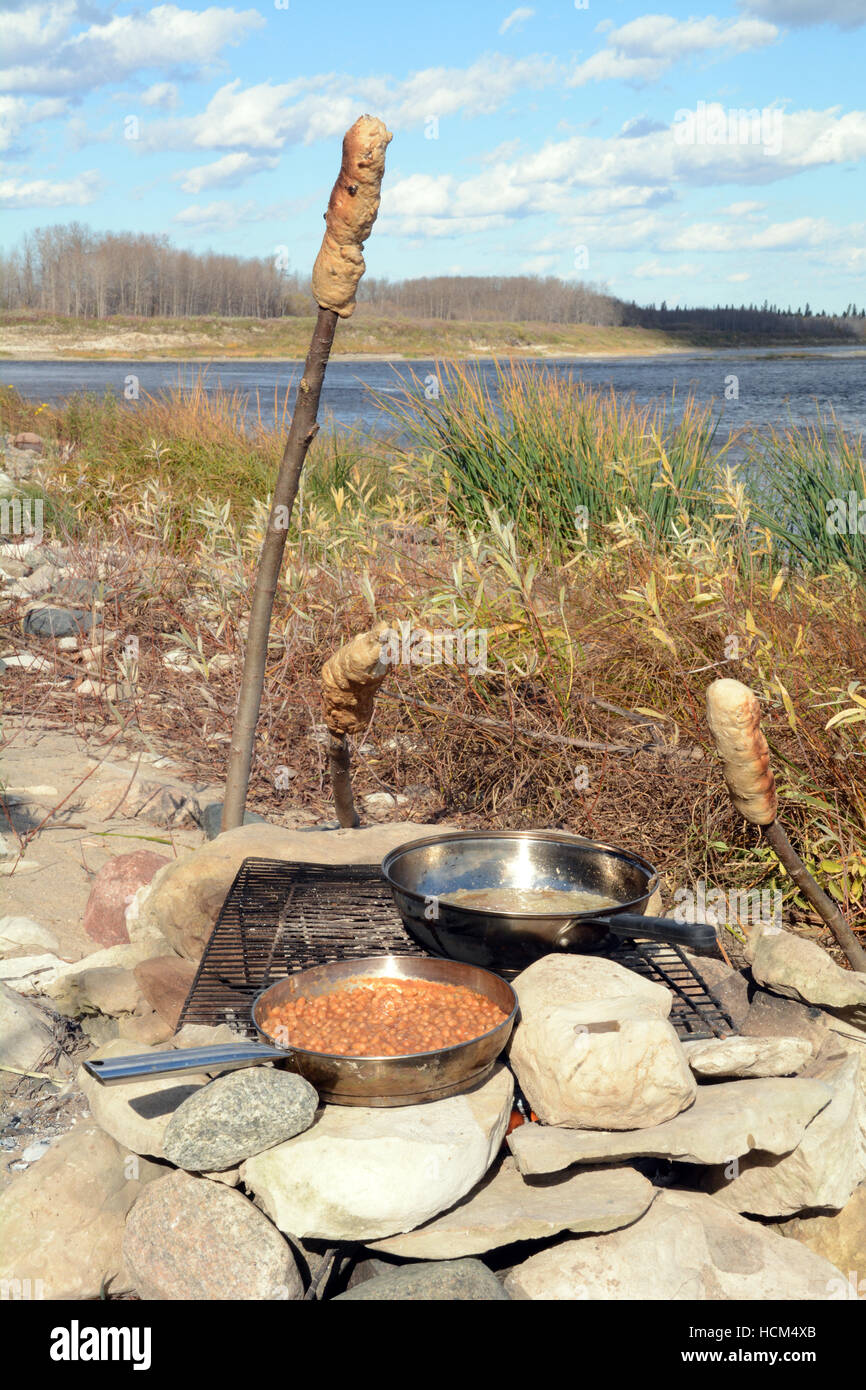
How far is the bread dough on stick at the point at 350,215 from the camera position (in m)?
2.54

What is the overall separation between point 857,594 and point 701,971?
1.99 m

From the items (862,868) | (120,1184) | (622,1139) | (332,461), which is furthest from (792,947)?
(332,461)

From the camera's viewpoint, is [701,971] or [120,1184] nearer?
[120,1184]

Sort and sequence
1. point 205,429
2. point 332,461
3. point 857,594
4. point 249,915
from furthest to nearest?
point 205,429, point 332,461, point 857,594, point 249,915

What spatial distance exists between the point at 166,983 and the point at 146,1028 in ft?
0.46

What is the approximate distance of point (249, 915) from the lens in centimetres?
295

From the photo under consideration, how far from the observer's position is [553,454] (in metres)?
6.03

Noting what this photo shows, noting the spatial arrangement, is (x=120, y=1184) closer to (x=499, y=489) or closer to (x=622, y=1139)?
(x=622, y=1139)

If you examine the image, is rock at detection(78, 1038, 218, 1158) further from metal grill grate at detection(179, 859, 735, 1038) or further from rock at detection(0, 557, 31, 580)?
rock at detection(0, 557, 31, 580)

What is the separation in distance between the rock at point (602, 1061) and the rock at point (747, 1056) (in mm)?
150

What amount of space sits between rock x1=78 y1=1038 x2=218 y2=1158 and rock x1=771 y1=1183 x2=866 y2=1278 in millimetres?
1342

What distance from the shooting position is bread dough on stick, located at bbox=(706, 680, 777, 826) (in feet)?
7.52

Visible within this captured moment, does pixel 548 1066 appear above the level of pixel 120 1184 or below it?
above

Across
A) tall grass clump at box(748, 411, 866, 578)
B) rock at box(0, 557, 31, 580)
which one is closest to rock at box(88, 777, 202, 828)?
tall grass clump at box(748, 411, 866, 578)
